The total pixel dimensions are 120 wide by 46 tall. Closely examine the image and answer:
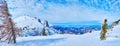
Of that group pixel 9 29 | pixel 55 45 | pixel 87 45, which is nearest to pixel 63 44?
pixel 55 45

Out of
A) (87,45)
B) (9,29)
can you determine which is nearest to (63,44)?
(87,45)

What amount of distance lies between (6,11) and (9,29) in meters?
2.37

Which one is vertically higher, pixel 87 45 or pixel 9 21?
pixel 9 21

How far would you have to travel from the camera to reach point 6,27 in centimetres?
4094

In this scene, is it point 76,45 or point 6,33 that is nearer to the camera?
point 76,45

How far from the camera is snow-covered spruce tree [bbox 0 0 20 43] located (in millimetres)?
40375

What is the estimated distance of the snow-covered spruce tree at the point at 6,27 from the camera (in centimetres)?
4038

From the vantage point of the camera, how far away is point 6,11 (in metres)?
40.5

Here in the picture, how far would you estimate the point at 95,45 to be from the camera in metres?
35.7

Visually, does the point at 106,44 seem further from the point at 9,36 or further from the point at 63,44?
the point at 9,36

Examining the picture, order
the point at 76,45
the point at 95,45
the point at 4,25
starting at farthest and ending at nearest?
the point at 4,25, the point at 76,45, the point at 95,45

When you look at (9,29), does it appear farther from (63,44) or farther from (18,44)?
(63,44)

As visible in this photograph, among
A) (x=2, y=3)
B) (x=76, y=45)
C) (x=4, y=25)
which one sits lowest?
(x=76, y=45)

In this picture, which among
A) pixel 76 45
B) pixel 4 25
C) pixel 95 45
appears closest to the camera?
pixel 95 45
